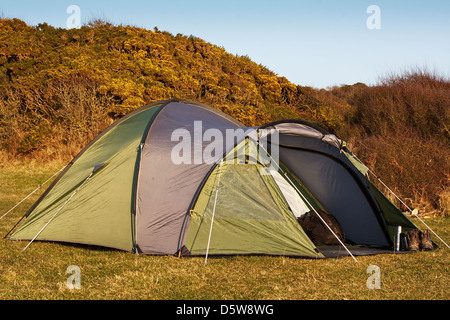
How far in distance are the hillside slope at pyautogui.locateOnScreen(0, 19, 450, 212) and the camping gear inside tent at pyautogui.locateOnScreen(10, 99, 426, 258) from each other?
3.50 metres

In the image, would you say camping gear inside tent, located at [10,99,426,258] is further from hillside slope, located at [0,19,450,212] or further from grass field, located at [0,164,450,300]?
hillside slope, located at [0,19,450,212]

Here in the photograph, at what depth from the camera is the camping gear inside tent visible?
6.58 m

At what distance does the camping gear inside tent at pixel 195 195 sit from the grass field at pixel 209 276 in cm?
24

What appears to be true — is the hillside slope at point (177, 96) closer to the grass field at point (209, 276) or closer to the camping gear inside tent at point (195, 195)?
the camping gear inside tent at point (195, 195)

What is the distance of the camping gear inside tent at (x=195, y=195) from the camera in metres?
6.58

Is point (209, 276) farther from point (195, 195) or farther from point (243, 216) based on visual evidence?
point (195, 195)

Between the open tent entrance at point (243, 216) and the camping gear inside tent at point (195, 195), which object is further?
the camping gear inside tent at point (195, 195)

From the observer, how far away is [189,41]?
2936 cm

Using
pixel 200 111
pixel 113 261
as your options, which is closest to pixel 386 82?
pixel 200 111

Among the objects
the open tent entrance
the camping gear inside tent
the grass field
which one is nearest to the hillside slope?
the camping gear inside tent

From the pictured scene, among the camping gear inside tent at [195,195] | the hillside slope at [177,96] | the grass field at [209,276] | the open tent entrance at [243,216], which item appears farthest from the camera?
the hillside slope at [177,96]

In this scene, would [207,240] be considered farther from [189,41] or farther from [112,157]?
[189,41]

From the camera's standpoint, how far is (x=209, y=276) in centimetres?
565

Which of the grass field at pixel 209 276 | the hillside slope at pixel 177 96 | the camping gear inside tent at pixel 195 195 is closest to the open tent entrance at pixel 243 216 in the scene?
the camping gear inside tent at pixel 195 195
